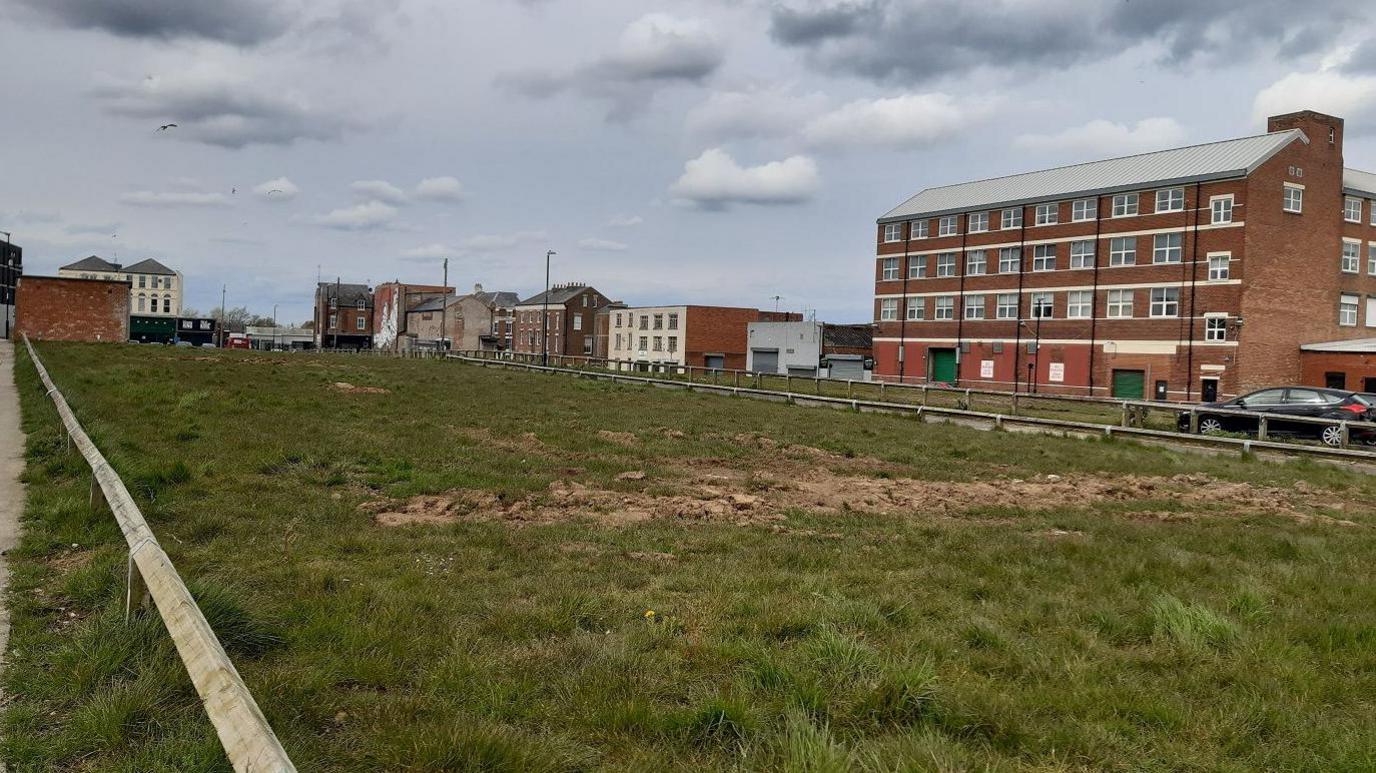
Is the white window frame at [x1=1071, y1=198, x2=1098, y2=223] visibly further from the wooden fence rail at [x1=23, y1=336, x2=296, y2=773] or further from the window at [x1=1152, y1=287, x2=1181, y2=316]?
the wooden fence rail at [x1=23, y1=336, x2=296, y2=773]

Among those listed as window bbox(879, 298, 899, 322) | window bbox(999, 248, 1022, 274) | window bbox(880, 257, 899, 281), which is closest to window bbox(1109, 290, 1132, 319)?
window bbox(999, 248, 1022, 274)

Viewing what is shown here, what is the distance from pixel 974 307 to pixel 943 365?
17.8 ft

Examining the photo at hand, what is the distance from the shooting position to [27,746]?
12.6 feet

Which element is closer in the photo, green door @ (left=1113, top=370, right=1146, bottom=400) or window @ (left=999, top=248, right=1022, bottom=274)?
green door @ (left=1113, top=370, right=1146, bottom=400)

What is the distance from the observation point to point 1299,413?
26.5m

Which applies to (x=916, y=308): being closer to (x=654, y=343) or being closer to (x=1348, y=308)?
(x=1348, y=308)

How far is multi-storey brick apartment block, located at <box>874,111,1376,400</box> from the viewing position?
51.8 metres

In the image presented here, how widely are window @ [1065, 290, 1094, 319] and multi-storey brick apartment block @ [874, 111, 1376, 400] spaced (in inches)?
3.6

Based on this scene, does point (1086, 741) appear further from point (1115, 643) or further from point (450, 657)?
point (450, 657)

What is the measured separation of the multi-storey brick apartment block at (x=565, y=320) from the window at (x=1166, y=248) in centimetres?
6661

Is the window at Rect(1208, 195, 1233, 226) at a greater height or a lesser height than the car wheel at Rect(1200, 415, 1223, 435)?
greater

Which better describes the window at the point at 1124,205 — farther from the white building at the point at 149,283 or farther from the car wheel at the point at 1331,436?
the white building at the point at 149,283

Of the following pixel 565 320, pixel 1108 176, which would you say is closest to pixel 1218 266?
pixel 1108 176

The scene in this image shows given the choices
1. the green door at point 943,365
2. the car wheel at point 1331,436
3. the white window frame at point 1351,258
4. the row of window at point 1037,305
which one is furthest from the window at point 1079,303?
the car wheel at point 1331,436
